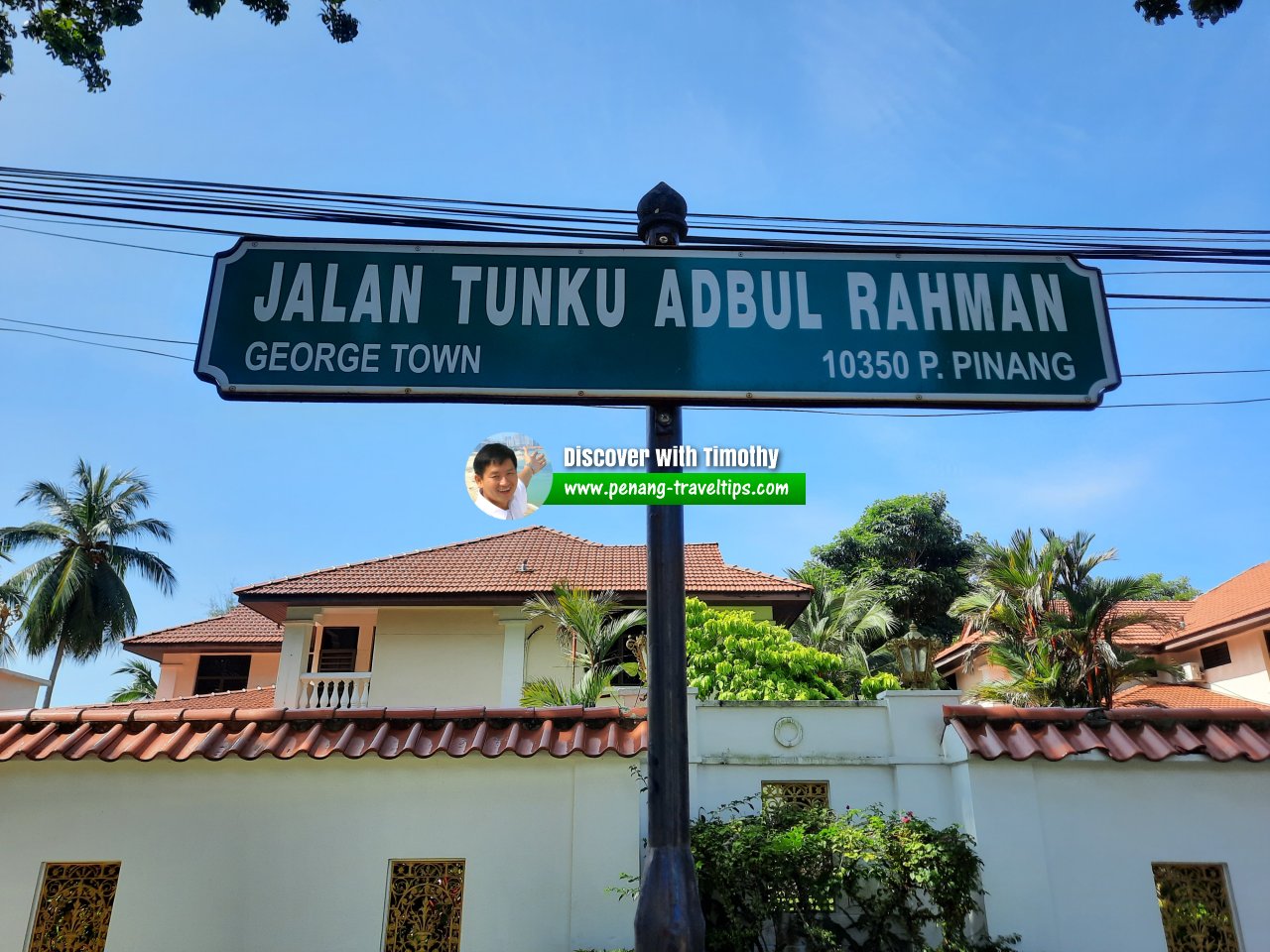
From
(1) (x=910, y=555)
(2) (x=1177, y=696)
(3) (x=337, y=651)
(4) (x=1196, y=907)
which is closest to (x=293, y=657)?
(3) (x=337, y=651)

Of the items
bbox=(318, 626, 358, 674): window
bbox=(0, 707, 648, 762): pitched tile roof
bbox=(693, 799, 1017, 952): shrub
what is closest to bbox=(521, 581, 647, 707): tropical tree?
bbox=(0, 707, 648, 762): pitched tile roof

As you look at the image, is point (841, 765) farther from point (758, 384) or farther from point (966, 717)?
point (758, 384)

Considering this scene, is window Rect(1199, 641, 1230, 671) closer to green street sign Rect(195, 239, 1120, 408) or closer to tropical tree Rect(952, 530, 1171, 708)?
→ tropical tree Rect(952, 530, 1171, 708)

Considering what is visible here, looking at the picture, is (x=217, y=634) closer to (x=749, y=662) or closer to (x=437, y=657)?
(x=437, y=657)

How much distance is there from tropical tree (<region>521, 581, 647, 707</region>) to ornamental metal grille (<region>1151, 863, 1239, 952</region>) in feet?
21.5

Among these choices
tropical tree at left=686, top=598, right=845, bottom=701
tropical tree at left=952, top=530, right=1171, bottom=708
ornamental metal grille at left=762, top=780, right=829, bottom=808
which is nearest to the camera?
ornamental metal grille at left=762, top=780, right=829, bottom=808

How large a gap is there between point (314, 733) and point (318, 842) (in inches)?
29.1

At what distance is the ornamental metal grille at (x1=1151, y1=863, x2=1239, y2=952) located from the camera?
6.35 metres

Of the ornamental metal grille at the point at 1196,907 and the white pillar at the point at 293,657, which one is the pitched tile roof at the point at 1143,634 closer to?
the ornamental metal grille at the point at 1196,907

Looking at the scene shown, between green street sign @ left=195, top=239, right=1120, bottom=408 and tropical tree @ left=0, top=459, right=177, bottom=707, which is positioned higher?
tropical tree @ left=0, top=459, right=177, bottom=707

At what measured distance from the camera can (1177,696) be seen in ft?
63.9

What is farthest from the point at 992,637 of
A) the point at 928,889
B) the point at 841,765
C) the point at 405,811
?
the point at 405,811

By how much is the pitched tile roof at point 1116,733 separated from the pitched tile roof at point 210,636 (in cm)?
1851

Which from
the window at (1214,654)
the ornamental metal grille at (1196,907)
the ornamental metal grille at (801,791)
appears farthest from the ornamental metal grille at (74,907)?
the window at (1214,654)
